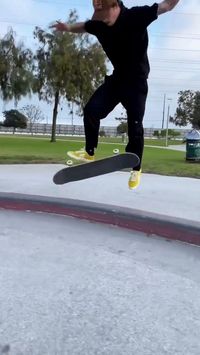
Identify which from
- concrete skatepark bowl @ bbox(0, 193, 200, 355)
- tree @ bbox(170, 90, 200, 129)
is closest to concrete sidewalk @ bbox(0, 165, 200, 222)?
concrete skatepark bowl @ bbox(0, 193, 200, 355)

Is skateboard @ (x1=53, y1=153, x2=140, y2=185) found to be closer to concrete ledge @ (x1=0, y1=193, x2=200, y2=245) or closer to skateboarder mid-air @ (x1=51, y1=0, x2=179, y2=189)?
skateboarder mid-air @ (x1=51, y1=0, x2=179, y2=189)

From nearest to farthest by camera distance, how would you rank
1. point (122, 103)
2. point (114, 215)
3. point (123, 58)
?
point (123, 58), point (122, 103), point (114, 215)

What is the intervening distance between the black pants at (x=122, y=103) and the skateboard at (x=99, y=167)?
10 centimetres

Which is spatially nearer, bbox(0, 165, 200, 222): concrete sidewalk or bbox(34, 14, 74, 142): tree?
bbox(0, 165, 200, 222): concrete sidewalk

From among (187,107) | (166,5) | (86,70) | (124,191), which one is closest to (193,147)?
(124,191)

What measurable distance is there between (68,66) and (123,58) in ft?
82.7

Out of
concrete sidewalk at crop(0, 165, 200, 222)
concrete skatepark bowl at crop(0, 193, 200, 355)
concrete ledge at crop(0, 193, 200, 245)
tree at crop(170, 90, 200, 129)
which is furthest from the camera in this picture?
tree at crop(170, 90, 200, 129)

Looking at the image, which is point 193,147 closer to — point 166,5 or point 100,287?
point 166,5

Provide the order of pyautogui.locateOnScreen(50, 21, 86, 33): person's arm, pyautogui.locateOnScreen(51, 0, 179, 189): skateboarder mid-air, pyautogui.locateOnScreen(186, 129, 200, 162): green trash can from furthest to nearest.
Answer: pyautogui.locateOnScreen(186, 129, 200, 162): green trash can → pyautogui.locateOnScreen(50, 21, 86, 33): person's arm → pyautogui.locateOnScreen(51, 0, 179, 189): skateboarder mid-air

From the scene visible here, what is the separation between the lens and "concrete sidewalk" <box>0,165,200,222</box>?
22.8ft

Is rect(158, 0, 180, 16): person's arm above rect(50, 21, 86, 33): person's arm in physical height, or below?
above

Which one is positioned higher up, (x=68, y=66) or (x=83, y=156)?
(x=68, y=66)

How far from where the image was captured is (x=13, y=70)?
28297 mm

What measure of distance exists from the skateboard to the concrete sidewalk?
1495mm
